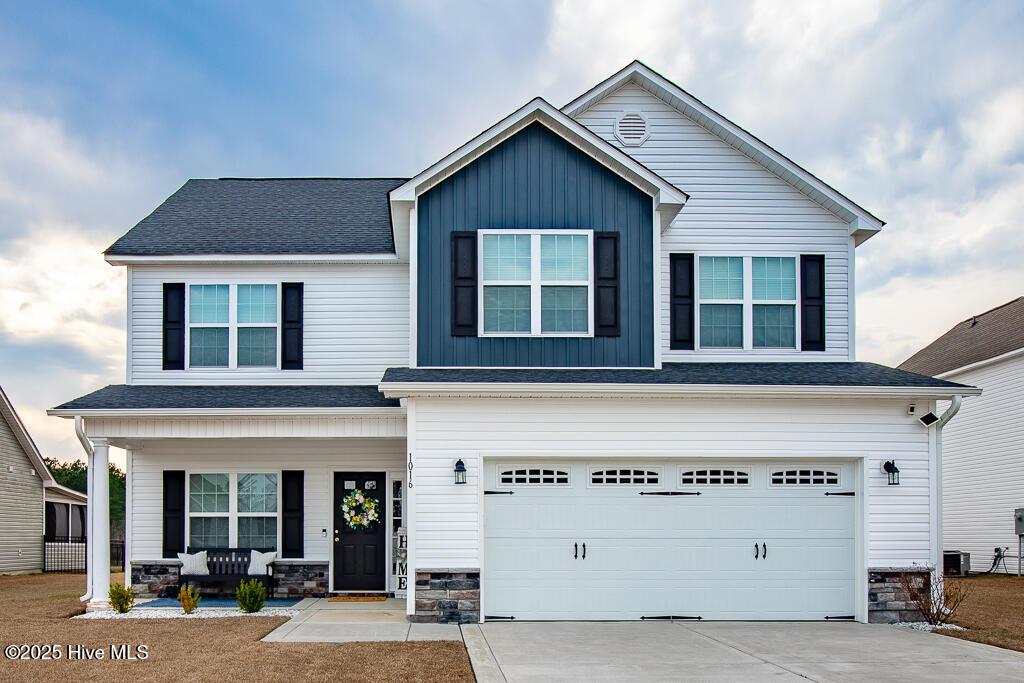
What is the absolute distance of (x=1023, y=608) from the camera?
1527cm

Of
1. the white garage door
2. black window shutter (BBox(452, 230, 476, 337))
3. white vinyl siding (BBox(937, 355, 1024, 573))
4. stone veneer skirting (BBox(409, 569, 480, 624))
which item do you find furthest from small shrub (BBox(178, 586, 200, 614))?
white vinyl siding (BBox(937, 355, 1024, 573))

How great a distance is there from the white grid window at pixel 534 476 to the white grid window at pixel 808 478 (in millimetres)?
3013

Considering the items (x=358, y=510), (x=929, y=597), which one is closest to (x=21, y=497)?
(x=358, y=510)

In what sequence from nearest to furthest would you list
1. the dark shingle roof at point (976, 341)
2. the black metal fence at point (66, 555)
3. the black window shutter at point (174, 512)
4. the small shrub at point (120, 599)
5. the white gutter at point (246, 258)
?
1. the small shrub at point (120, 599)
2. the black window shutter at point (174, 512)
3. the white gutter at point (246, 258)
4. the dark shingle roof at point (976, 341)
5. the black metal fence at point (66, 555)

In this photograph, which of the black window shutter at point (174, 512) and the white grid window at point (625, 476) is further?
the black window shutter at point (174, 512)

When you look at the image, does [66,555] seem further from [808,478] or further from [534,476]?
[808,478]

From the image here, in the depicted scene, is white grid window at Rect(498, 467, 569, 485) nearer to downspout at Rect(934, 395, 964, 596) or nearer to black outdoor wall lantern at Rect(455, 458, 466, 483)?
black outdoor wall lantern at Rect(455, 458, 466, 483)

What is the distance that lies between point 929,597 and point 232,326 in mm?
11542

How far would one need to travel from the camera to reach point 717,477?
13.6 m

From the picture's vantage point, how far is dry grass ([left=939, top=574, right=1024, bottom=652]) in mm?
12031

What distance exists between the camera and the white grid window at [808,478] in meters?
13.7

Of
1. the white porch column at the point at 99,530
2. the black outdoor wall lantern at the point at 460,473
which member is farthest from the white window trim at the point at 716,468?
the white porch column at the point at 99,530

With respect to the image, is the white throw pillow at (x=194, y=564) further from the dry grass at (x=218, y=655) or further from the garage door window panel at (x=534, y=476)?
the garage door window panel at (x=534, y=476)

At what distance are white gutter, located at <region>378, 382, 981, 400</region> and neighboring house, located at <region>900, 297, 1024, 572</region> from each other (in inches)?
424
